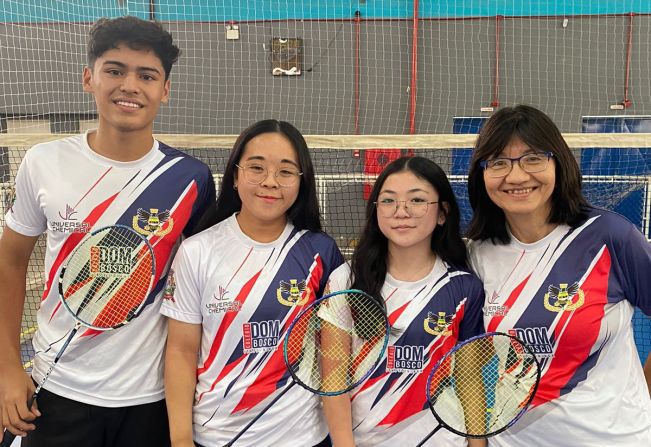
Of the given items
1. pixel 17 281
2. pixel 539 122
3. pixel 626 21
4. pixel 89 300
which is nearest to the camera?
pixel 539 122

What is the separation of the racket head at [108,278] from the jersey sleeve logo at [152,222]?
7cm

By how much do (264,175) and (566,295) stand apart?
3.73 ft

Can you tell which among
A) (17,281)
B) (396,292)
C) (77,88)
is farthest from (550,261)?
(77,88)

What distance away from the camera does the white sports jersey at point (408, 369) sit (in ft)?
6.16

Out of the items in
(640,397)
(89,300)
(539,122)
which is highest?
(539,122)

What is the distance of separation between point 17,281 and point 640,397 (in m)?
2.41

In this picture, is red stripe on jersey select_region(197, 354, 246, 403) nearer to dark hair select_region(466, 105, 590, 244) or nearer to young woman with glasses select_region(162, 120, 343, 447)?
young woman with glasses select_region(162, 120, 343, 447)

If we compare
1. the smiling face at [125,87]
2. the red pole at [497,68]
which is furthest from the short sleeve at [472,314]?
the red pole at [497,68]

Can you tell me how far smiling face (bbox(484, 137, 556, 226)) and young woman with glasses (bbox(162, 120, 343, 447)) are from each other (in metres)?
0.64

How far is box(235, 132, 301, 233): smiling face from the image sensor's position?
193cm

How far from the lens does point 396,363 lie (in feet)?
6.16

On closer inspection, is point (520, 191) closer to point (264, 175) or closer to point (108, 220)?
point (264, 175)

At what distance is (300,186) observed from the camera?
2051 millimetres

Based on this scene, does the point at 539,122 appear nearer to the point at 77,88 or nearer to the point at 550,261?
the point at 550,261
